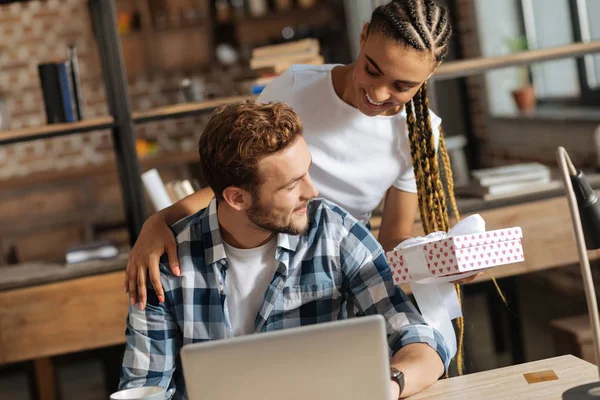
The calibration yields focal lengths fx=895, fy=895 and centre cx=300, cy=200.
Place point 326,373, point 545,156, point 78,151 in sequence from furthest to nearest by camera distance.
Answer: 1. point 78,151
2. point 545,156
3. point 326,373

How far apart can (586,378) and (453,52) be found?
407 centimetres

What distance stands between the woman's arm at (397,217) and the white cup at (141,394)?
0.88 m

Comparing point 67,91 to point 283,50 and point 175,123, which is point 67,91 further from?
point 175,123

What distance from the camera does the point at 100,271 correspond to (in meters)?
3.10

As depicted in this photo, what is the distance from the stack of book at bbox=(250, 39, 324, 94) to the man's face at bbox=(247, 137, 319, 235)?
150 cm

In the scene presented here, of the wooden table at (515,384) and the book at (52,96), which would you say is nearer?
the wooden table at (515,384)

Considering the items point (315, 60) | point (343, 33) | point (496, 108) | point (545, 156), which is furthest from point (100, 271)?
point (343, 33)

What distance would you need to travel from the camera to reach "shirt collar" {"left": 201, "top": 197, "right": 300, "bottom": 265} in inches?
71.9

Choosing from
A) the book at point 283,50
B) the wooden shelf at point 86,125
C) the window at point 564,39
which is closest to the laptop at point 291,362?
the wooden shelf at point 86,125

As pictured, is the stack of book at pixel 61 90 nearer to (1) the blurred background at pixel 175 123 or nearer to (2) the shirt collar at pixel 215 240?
(1) the blurred background at pixel 175 123

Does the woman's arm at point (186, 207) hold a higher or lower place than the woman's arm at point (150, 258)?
higher

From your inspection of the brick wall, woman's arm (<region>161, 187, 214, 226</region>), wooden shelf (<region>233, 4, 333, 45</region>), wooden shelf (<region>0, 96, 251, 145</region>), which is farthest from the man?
wooden shelf (<region>233, 4, 333, 45</region>)

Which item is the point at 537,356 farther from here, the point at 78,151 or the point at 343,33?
the point at 78,151

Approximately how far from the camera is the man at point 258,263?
1.77 metres
